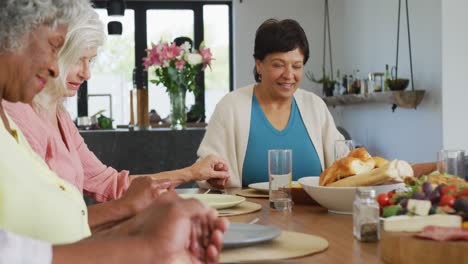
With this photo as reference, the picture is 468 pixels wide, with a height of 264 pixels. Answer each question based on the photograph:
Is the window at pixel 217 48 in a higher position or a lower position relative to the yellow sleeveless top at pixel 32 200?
higher

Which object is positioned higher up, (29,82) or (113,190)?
(29,82)

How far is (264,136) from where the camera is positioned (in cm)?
293

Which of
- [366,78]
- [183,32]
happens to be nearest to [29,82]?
[366,78]

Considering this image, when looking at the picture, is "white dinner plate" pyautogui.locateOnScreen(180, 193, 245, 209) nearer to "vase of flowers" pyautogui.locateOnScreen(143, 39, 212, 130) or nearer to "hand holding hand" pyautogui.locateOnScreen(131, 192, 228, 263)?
"hand holding hand" pyautogui.locateOnScreen(131, 192, 228, 263)

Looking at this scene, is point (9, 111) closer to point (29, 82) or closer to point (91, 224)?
point (91, 224)

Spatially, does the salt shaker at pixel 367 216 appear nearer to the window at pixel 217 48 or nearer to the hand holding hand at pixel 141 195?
the hand holding hand at pixel 141 195

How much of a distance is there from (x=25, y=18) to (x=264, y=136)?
6.16 feet

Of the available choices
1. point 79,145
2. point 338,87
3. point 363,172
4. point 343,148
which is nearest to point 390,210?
point 363,172

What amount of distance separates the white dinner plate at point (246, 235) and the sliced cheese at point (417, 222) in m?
0.22

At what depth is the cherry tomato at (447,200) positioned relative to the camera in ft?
4.33

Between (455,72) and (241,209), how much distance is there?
3.52 m

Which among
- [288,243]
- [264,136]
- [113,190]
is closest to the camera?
[288,243]

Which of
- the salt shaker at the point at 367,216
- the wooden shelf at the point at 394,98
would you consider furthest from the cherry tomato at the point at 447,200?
the wooden shelf at the point at 394,98

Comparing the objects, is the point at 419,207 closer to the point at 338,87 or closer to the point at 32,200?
the point at 32,200
